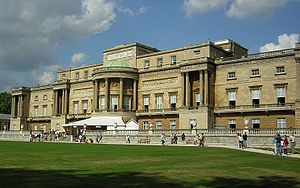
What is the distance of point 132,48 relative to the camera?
257 ft

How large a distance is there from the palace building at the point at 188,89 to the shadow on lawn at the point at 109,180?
42170mm

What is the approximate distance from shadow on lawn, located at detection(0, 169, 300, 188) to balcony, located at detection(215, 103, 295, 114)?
42.5 metres

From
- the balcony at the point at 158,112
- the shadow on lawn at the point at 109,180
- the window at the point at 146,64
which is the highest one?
the window at the point at 146,64

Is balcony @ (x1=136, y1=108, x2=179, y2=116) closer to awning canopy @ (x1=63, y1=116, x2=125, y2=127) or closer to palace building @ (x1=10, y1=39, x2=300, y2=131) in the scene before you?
palace building @ (x1=10, y1=39, x2=300, y2=131)

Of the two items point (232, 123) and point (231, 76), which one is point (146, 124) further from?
point (231, 76)

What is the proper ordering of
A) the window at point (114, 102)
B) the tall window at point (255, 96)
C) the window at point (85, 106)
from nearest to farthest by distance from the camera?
the tall window at point (255, 96) < the window at point (114, 102) < the window at point (85, 106)

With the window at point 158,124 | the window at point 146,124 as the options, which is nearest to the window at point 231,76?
the window at point 158,124

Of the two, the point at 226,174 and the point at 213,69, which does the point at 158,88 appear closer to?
the point at 213,69

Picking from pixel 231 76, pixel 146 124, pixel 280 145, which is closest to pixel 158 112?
pixel 146 124

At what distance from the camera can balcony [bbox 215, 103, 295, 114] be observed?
56575mm

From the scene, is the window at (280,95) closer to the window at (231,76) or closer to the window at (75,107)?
the window at (231,76)

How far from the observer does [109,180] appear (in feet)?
46.1

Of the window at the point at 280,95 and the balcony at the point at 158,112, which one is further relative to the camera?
the balcony at the point at 158,112

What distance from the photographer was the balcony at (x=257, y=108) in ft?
186
